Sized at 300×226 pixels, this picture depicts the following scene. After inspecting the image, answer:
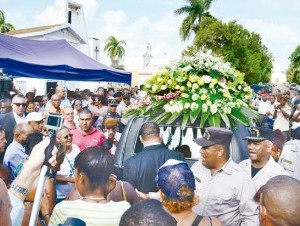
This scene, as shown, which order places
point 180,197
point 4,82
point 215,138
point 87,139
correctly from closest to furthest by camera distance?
1. point 180,197
2. point 215,138
3. point 87,139
4. point 4,82

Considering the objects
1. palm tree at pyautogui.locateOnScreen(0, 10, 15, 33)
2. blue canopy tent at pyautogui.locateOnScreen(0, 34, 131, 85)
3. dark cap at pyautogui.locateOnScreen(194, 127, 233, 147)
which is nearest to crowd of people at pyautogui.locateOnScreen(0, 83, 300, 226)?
dark cap at pyautogui.locateOnScreen(194, 127, 233, 147)

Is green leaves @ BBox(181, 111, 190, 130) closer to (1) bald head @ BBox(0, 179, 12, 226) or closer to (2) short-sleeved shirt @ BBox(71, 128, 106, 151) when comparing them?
(2) short-sleeved shirt @ BBox(71, 128, 106, 151)

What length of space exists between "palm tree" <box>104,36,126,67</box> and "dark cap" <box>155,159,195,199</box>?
7365cm

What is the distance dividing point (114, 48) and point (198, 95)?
239 ft

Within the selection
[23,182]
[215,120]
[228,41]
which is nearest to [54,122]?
[23,182]

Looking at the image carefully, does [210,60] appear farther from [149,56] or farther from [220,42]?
[149,56]

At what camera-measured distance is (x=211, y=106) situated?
497 centimetres

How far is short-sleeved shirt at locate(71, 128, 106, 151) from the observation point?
6.73 m

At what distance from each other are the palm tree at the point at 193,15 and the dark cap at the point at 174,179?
1799 inches

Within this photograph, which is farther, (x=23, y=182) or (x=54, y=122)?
(x=54, y=122)

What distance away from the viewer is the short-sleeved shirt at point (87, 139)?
6.73 m

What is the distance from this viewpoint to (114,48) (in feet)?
252

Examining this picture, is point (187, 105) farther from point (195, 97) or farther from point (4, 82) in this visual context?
point (4, 82)

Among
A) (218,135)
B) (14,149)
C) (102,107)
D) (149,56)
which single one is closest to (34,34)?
(102,107)
